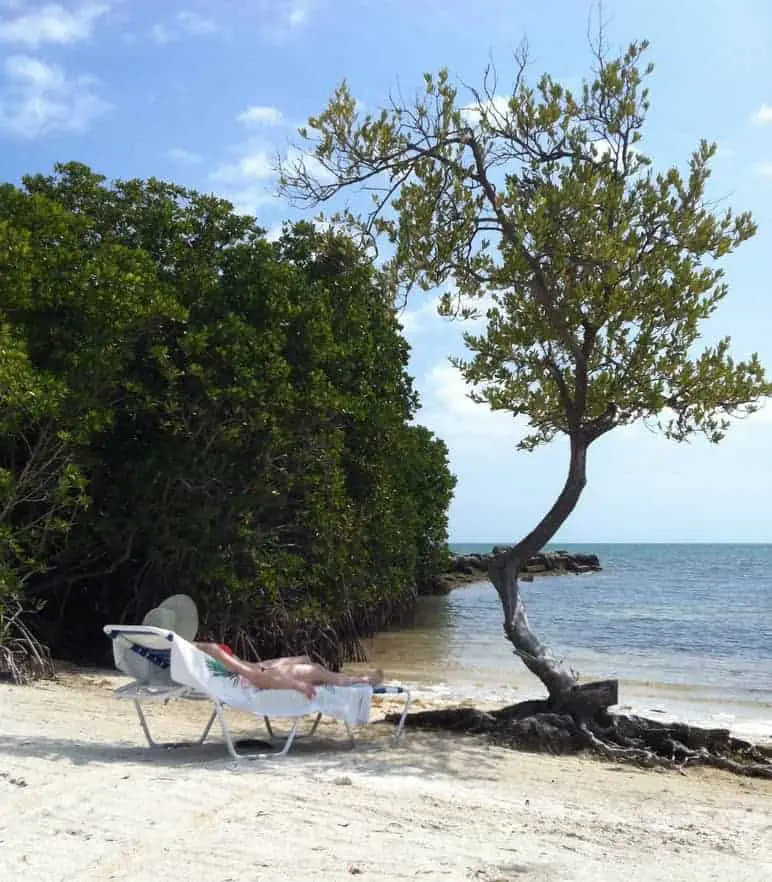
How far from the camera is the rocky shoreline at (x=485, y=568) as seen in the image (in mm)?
52031

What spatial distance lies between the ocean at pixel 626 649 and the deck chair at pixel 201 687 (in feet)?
19.7

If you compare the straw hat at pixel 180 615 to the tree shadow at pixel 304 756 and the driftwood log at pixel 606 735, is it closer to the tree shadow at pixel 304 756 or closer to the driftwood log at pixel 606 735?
the tree shadow at pixel 304 756

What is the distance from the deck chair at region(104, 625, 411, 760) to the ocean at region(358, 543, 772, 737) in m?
6.01

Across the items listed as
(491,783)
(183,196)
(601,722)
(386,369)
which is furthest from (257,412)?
(491,783)

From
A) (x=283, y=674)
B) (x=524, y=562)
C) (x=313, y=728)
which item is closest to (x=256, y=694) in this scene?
(x=283, y=674)

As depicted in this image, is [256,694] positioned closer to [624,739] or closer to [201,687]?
[201,687]

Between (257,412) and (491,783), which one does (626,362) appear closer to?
(491,783)

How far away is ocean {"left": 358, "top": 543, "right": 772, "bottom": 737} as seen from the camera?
14039 mm

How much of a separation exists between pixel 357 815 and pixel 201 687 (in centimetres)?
165

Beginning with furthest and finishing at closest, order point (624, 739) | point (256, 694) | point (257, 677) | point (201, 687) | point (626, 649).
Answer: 1. point (626, 649)
2. point (624, 739)
3. point (257, 677)
4. point (256, 694)
5. point (201, 687)

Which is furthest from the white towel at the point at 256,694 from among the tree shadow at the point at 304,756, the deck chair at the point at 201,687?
the tree shadow at the point at 304,756

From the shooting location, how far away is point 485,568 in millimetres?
65125

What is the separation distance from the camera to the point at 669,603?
40.0m

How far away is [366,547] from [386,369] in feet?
14.4
